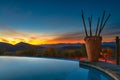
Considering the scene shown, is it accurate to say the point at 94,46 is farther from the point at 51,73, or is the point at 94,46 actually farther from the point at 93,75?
the point at 51,73

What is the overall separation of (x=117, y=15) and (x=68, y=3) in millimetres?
3068

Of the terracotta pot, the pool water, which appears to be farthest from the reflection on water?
the terracotta pot

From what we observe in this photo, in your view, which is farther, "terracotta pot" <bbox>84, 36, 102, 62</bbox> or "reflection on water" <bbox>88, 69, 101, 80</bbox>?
"terracotta pot" <bbox>84, 36, 102, 62</bbox>

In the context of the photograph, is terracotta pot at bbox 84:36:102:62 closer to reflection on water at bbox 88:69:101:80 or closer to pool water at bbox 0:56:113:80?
pool water at bbox 0:56:113:80

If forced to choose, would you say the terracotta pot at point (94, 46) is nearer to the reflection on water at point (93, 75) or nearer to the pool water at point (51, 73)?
the pool water at point (51, 73)

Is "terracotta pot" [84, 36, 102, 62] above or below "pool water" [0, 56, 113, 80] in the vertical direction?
above

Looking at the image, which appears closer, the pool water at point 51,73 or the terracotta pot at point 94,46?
the pool water at point 51,73

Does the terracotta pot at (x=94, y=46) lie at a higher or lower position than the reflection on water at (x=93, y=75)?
higher

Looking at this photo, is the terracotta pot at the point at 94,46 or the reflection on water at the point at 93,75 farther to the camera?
the terracotta pot at the point at 94,46

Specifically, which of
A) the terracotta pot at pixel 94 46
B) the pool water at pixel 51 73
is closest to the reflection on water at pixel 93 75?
the pool water at pixel 51 73

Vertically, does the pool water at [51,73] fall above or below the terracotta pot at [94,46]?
below

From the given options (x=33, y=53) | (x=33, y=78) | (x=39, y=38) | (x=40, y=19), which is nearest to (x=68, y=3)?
(x=40, y=19)

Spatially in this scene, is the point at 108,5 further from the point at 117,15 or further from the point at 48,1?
the point at 48,1

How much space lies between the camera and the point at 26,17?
14.0 m
